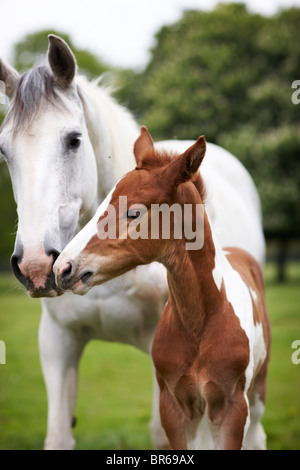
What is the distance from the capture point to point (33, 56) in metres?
19.9

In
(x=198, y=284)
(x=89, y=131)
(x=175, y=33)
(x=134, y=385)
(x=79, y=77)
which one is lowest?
(x=134, y=385)

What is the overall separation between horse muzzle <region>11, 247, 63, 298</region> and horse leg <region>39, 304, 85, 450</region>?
35.9 inches

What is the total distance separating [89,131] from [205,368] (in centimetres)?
136

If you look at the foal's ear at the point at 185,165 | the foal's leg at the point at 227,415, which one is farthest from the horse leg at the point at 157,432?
the foal's ear at the point at 185,165

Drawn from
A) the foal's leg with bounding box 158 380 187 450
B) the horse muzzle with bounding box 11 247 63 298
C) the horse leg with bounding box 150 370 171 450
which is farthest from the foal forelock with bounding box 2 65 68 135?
the horse leg with bounding box 150 370 171 450

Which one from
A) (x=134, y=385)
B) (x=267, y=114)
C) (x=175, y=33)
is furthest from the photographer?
(x=175, y=33)

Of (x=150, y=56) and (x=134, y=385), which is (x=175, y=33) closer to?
(x=150, y=56)

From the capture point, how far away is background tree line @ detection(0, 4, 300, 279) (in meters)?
13.8

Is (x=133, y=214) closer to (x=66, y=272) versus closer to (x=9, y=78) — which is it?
(x=66, y=272)

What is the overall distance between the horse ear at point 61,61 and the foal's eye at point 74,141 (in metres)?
0.28

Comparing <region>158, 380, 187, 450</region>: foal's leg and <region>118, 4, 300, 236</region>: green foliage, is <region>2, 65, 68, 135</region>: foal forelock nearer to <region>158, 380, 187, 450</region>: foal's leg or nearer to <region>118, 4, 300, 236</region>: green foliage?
<region>158, 380, 187, 450</region>: foal's leg

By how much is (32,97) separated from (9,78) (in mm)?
267

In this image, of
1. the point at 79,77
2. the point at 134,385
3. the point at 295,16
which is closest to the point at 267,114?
the point at 295,16

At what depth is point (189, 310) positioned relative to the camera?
234cm
